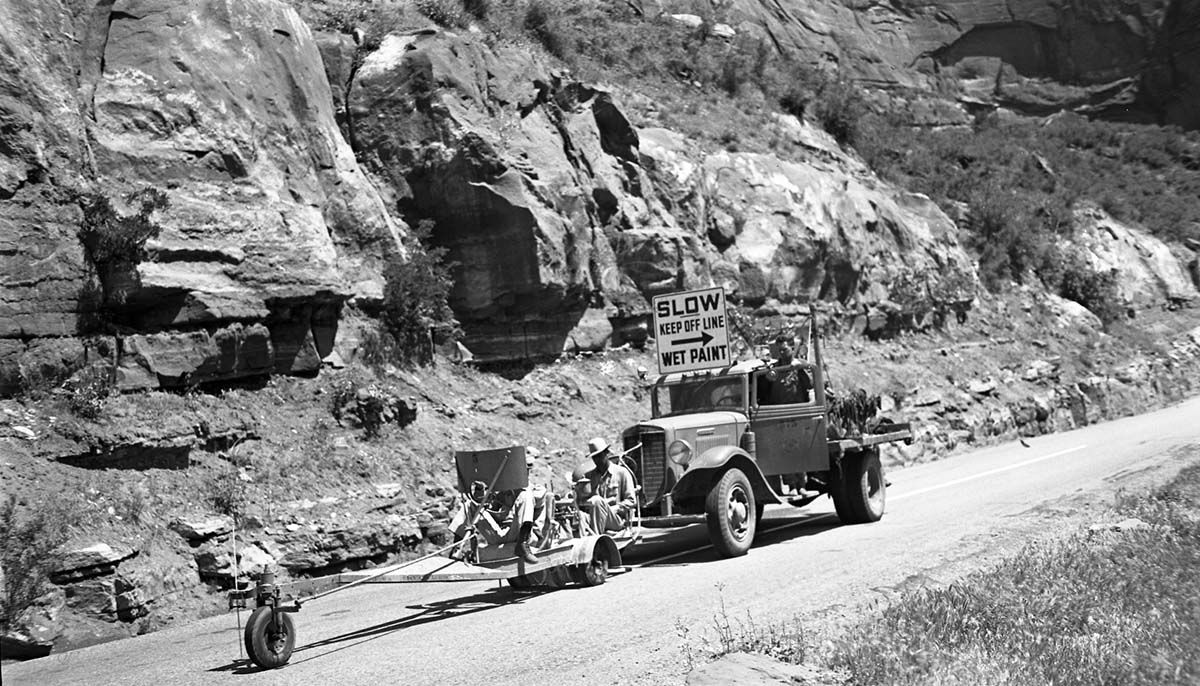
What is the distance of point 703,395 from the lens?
12539mm

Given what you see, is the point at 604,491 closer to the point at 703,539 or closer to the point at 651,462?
the point at 651,462

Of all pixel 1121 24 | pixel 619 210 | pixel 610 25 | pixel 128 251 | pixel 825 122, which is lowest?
pixel 128 251

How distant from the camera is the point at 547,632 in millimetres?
7734

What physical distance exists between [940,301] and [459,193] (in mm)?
17593

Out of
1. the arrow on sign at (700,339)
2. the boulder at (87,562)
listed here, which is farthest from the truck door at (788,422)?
the boulder at (87,562)

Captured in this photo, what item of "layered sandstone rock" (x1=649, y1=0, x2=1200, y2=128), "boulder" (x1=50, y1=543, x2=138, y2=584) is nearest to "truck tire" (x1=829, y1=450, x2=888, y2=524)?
"boulder" (x1=50, y1=543, x2=138, y2=584)

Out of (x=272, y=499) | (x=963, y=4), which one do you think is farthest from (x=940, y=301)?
(x=963, y=4)

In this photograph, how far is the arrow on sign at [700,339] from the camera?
13.5m

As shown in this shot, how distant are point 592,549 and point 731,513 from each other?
2193mm

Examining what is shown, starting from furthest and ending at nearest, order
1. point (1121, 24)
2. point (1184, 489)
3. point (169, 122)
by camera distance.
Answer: point (1121, 24)
point (169, 122)
point (1184, 489)

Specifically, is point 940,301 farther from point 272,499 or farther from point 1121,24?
point 1121,24

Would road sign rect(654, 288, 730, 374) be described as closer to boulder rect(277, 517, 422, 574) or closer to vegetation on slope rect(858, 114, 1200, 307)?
boulder rect(277, 517, 422, 574)

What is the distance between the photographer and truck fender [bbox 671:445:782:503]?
1091cm

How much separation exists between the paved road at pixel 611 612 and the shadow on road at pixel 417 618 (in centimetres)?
2
